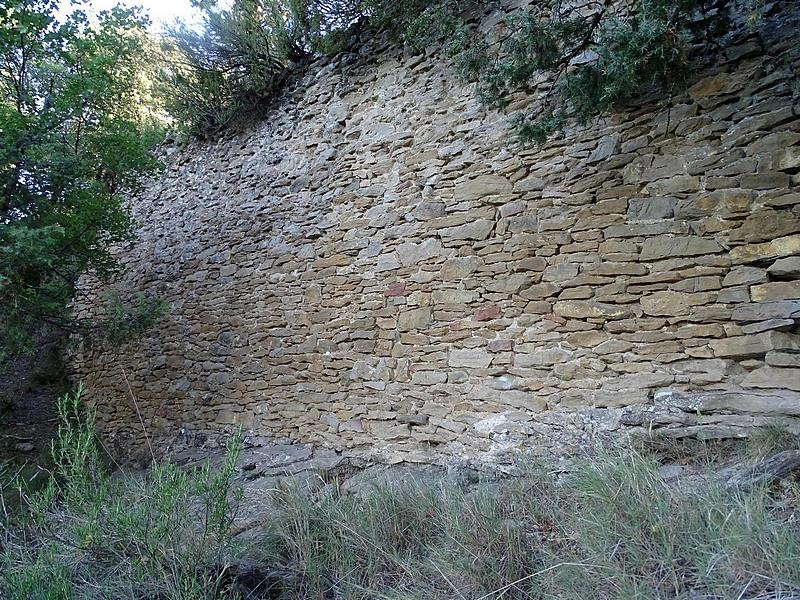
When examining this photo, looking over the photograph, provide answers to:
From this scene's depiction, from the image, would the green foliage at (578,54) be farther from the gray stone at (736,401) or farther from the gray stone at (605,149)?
the gray stone at (736,401)

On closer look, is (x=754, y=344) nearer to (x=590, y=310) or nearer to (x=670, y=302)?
(x=670, y=302)

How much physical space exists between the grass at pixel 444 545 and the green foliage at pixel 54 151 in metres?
2.90

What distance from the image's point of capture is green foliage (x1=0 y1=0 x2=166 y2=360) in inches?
181

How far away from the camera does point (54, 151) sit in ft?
16.2

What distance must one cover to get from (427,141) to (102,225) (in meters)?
3.90

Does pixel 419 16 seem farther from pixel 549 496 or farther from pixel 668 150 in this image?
pixel 549 496

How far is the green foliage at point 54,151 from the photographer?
4.59 meters

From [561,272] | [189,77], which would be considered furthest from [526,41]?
[189,77]

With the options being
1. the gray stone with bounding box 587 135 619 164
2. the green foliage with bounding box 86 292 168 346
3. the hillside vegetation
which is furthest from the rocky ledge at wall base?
the green foliage with bounding box 86 292 168 346

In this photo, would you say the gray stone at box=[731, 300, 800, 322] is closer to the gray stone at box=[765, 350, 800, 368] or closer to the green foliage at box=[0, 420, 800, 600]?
the gray stone at box=[765, 350, 800, 368]

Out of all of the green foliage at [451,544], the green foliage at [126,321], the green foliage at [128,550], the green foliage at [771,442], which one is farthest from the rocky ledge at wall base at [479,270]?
the green foliage at [128,550]

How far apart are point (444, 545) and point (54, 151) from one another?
497cm

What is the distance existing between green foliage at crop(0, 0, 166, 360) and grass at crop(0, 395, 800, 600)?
290cm

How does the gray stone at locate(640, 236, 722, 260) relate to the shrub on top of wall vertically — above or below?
below
